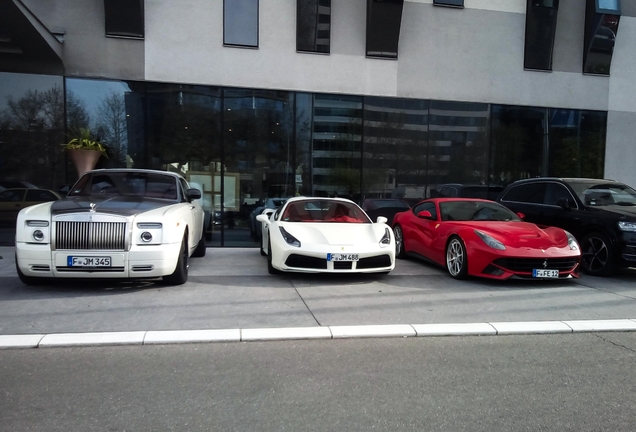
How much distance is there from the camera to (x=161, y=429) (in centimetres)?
294

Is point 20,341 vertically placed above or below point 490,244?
below

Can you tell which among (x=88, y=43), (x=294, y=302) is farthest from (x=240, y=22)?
(x=294, y=302)

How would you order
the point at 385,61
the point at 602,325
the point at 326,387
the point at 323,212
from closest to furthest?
the point at 326,387, the point at 602,325, the point at 323,212, the point at 385,61

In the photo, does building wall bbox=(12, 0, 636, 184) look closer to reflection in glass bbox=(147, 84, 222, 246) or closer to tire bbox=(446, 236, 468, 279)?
reflection in glass bbox=(147, 84, 222, 246)

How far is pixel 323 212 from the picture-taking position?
342 inches

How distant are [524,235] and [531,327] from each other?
104 inches

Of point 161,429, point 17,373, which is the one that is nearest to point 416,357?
point 161,429

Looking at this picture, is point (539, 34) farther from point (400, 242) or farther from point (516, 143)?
point (400, 242)

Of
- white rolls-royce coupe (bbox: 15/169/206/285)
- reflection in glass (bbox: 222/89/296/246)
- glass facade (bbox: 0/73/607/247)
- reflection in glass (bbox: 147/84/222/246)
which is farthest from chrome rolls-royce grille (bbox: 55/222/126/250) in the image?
reflection in glass (bbox: 222/89/296/246)

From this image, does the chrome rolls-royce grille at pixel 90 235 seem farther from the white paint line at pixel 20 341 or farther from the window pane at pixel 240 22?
the window pane at pixel 240 22

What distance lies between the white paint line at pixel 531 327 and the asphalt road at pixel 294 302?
190mm

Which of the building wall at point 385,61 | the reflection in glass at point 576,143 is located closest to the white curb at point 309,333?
the building wall at point 385,61

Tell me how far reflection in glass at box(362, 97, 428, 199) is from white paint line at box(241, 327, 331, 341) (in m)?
8.47

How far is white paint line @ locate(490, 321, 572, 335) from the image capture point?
513 centimetres
